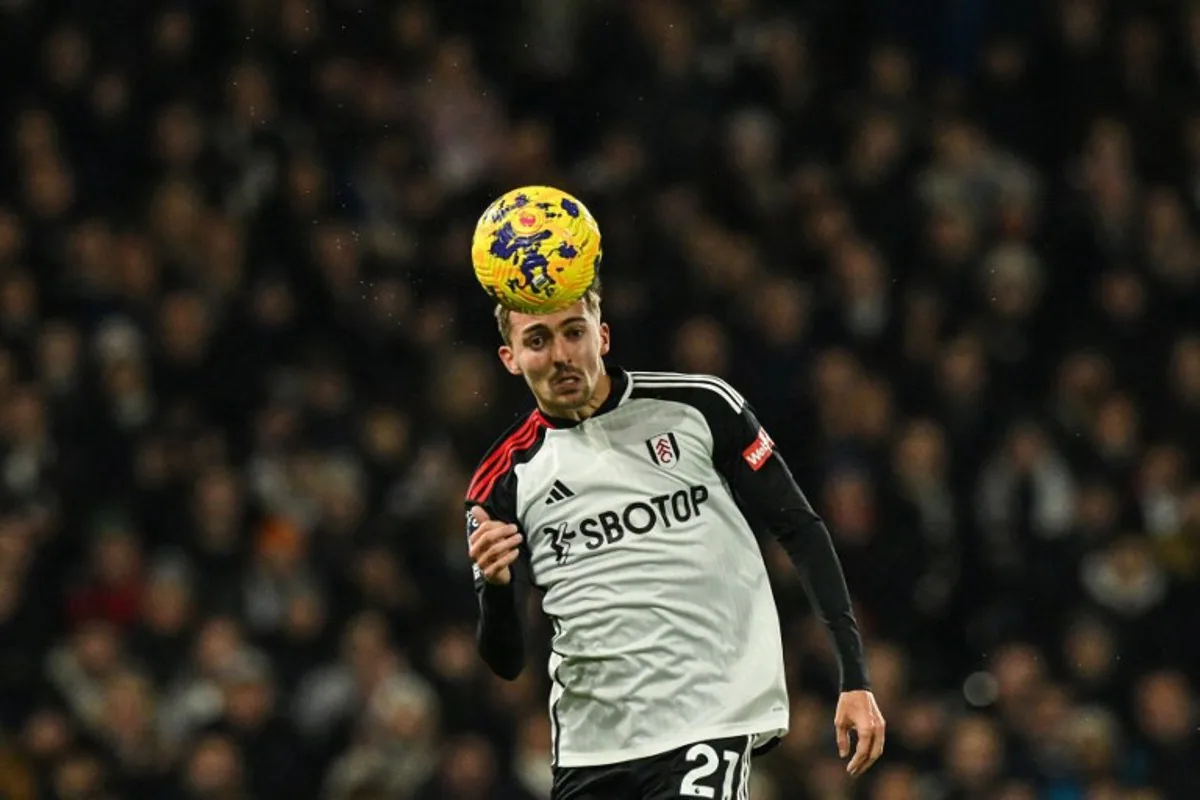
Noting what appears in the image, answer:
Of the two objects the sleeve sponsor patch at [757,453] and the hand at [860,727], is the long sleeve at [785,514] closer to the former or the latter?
the sleeve sponsor patch at [757,453]

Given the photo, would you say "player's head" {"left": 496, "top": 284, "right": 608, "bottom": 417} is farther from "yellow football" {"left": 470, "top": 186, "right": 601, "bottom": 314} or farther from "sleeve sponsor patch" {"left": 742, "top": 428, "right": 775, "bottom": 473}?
"sleeve sponsor patch" {"left": 742, "top": 428, "right": 775, "bottom": 473}

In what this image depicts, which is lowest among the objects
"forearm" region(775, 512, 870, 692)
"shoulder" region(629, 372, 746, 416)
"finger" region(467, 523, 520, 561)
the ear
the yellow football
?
"forearm" region(775, 512, 870, 692)

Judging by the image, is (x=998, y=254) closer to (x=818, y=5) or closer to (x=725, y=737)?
(x=818, y=5)

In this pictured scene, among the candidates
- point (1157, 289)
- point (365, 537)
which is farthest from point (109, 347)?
point (1157, 289)

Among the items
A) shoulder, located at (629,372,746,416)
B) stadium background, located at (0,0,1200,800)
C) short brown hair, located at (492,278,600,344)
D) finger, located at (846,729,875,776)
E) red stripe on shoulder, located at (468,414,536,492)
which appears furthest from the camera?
Result: stadium background, located at (0,0,1200,800)

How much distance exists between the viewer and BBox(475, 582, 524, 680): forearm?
17.3 feet

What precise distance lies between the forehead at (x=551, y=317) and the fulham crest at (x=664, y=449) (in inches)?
14.5

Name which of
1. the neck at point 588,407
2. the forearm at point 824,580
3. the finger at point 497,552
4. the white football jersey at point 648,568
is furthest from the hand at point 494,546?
the forearm at point 824,580

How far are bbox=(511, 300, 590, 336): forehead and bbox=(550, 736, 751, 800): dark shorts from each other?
3.53ft

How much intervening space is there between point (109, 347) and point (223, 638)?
183 cm

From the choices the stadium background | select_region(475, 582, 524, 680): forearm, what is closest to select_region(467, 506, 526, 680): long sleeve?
select_region(475, 582, 524, 680): forearm

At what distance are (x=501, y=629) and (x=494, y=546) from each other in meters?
0.37

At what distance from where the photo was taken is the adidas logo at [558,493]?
5.35 metres

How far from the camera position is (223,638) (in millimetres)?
10125
